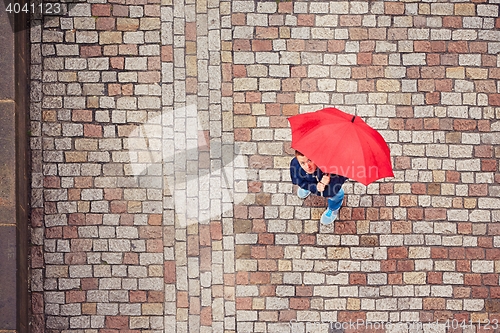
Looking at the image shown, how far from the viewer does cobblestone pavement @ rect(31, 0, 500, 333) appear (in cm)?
663

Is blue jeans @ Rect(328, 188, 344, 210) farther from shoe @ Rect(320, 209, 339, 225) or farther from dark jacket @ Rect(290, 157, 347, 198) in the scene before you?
dark jacket @ Rect(290, 157, 347, 198)

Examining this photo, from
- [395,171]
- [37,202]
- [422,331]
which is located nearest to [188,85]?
[37,202]

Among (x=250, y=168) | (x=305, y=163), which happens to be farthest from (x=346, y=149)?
(x=250, y=168)

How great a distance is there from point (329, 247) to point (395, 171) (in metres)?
1.32

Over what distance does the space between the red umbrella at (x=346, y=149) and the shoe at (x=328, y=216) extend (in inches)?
58.7

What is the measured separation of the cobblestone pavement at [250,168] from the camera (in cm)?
663

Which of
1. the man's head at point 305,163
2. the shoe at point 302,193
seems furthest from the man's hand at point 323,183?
the shoe at point 302,193

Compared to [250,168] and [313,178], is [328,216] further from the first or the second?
[250,168]

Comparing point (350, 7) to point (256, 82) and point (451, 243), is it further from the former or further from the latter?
point (451, 243)

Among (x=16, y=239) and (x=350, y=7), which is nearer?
(x=16, y=239)

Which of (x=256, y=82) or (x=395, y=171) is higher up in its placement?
(x=256, y=82)

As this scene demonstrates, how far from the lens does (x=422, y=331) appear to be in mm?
6703

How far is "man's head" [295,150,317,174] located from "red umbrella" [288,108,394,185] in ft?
0.85

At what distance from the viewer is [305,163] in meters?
5.53
